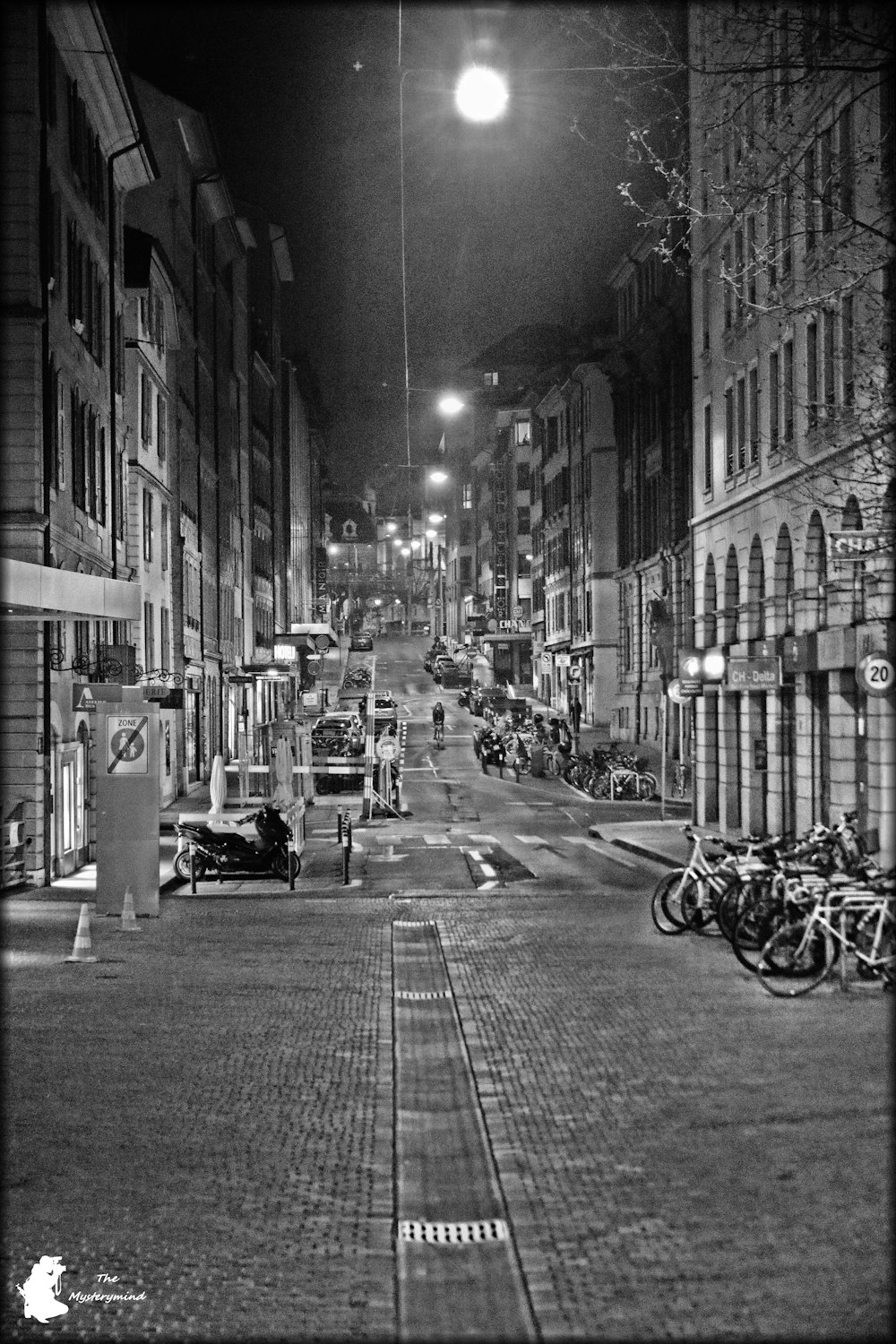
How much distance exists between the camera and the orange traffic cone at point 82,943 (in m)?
16.8

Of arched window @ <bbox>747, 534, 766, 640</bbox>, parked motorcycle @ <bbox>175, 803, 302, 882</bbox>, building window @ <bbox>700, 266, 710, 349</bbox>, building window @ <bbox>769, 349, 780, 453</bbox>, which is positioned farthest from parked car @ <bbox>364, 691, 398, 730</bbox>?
parked motorcycle @ <bbox>175, 803, 302, 882</bbox>

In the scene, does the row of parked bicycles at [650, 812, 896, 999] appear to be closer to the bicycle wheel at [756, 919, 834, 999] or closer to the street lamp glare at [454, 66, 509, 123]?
the bicycle wheel at [756, 919, 834, 999]

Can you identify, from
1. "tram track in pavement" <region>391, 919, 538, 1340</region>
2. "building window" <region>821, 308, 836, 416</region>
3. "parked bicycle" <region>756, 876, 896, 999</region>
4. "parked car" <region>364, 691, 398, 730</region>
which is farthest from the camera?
"parked car" <region>364, 691, 398, 730</region>

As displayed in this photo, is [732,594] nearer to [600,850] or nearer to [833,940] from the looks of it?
[600,850]

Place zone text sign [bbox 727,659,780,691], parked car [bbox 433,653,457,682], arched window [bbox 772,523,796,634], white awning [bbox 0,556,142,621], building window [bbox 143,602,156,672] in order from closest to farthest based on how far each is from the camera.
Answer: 1. white awning [bbox 0,556,142,621]
2. zone text sign [bbox 727,659,780,691]
3. arched window [bbox 772,523,796,634]
4. building window [bbox 143,602,156,672]
5. parked car [bbox 433,653,457,682]

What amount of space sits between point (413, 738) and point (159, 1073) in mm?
65112

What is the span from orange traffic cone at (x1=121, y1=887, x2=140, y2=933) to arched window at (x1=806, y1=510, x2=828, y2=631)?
15.6 meters

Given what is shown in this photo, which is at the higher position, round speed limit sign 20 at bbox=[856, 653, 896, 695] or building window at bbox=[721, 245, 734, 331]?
building window at bbox=[721, 245, 734, 331]

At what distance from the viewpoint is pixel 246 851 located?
26734 mm

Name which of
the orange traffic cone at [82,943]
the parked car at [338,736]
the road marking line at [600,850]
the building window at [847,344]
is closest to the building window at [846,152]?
the building window at [847,344]

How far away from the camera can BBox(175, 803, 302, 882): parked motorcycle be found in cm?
2653

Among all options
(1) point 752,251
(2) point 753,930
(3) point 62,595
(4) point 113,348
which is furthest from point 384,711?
(2) point 753,930

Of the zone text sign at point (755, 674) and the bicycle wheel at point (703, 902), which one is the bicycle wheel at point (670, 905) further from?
the zone text sign at point (755, 674)

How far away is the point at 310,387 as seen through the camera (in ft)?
455
